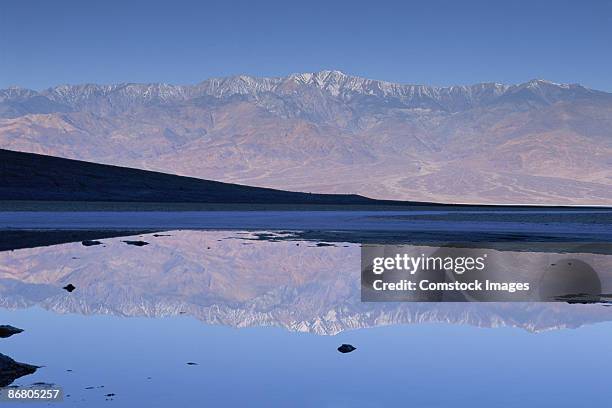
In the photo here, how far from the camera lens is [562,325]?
14109 millimetres

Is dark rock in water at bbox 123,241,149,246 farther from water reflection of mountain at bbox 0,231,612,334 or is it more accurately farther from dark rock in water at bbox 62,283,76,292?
dark rock in water at bbox 62,283,76,292

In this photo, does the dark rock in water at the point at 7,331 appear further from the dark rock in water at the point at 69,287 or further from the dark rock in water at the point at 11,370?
the dark rock in water at the point at 69,287

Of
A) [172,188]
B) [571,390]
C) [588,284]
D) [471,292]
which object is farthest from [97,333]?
[172,188]

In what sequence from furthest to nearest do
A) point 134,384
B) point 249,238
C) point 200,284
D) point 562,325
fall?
point 249,238, point 200,284, point 562,325, point 134,384

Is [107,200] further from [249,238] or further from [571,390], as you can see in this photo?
[571,390]

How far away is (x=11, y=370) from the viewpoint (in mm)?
10148

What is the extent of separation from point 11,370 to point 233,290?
10117 millimetres

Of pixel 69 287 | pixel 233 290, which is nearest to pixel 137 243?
pixel 233 290

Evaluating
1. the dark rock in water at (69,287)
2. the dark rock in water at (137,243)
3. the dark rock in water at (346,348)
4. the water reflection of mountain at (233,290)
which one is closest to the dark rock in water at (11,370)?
the dark rock in water at (346,348)

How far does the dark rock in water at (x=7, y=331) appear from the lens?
12.7 metres

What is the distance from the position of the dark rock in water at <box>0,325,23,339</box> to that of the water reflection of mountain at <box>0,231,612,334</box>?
7.48 feet

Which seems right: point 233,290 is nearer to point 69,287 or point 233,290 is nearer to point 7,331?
point 69,287

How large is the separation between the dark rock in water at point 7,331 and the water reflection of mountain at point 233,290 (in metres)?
2.28

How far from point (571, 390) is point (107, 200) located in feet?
268
